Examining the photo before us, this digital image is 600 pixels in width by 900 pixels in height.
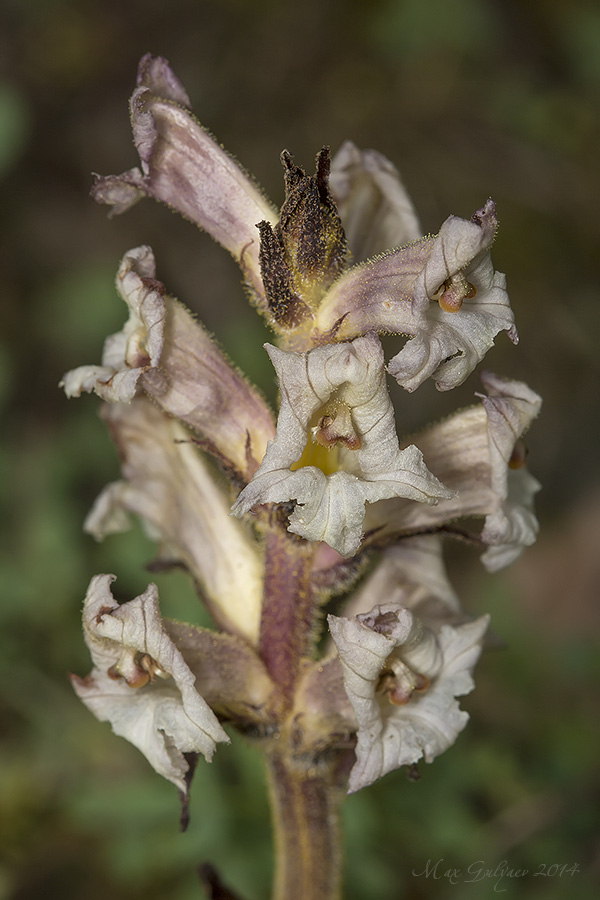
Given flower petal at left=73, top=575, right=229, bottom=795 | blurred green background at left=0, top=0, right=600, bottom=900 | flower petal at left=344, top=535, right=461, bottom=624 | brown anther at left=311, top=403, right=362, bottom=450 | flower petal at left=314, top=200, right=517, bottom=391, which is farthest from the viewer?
blurred green background at left=0, top=0, right=600, bottom=900

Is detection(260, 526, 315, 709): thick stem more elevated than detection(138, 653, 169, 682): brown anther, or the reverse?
detection(138, 653, 169, 682): brown anther

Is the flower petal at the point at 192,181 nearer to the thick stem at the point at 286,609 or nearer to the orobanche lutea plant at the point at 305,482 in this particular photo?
the orobanche lutea plant at the point at 305,482

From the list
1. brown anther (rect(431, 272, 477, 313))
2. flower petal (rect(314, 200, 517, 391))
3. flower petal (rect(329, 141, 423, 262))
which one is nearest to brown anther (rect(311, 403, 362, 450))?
flower petal (rect(314, 200, 517, 391))

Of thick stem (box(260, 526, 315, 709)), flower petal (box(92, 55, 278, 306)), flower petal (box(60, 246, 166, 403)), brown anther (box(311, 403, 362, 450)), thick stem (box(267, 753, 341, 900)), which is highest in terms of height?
flower petal (box(92, 55, 278, 306))

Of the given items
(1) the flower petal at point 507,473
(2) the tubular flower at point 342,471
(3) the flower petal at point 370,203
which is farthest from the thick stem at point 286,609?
(3) the flower petal at point 370,203

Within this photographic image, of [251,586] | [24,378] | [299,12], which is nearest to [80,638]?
[251,586]

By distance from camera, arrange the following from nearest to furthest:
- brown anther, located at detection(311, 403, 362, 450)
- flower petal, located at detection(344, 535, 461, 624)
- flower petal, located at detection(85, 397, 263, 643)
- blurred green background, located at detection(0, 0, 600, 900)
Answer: brown anther, located at detection(311, 403, 362, 450), flower petal, located at detection(85, 397, 263, 643), flower petal, located at detection(344, 535, 461, 624), blurred green background, located at detection(0, 0, 600, 900)

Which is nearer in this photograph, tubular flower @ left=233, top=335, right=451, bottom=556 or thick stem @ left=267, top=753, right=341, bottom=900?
tubular flower @ left=233, top=335, right=451, bottom=556

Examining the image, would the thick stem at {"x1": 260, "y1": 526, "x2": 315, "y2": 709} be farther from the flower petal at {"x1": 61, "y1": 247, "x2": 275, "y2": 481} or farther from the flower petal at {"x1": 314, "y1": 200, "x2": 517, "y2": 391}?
the flower petal at {"x1": 314, "y1": 200, "x2": 517, "y2": 391}
